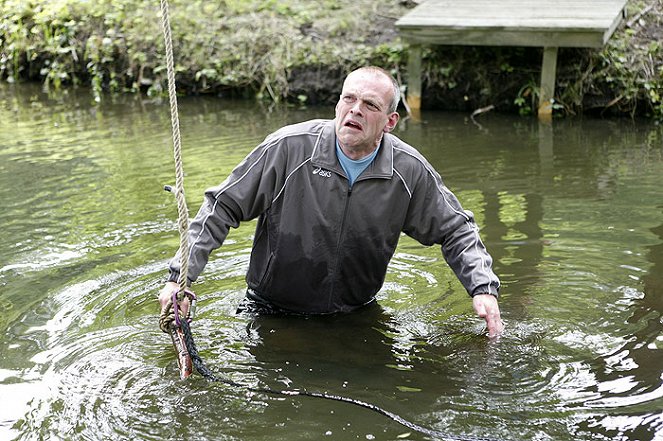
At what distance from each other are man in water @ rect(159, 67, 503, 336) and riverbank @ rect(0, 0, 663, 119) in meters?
7.38

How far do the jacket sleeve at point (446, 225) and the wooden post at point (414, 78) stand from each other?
7.28m

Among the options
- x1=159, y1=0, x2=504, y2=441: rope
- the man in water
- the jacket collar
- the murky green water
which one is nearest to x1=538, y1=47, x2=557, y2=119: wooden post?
the murky green water

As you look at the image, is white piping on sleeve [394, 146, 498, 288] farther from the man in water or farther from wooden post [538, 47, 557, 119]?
wooden post [538, 47, 557, 119]

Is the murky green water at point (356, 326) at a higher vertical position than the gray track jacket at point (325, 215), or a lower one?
lower

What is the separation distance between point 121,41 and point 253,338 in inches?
403

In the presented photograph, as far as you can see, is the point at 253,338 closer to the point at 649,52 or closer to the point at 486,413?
the point at 486,413

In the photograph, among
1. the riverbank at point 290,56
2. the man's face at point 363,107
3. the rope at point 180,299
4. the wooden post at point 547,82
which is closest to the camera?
the rope at point 180,299

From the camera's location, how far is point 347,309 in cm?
536

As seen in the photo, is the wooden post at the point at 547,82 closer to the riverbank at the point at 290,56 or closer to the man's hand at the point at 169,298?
the riverbank at the point at 290,56

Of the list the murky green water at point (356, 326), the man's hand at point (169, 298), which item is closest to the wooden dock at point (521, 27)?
the murky green water at point (356, 326)

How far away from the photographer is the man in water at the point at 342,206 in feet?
15.2

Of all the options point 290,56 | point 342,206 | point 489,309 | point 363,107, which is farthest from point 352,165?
point 290,56

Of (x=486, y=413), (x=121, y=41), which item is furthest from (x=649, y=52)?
(x=486, y=413)

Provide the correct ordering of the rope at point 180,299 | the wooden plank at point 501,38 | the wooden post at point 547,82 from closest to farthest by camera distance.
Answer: the rope at point 180,299 → the wooden plank at point 501,38 → the wooden post at point 547,82
